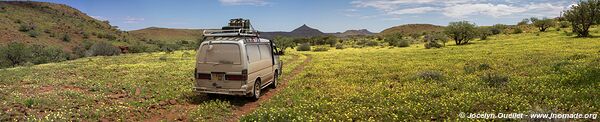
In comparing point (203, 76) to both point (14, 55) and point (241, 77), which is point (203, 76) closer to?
point (241, 77)

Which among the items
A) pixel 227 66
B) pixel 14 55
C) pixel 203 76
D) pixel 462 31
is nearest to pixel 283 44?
pixel 462 31

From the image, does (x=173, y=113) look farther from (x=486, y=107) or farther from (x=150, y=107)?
(x=486, y=107)

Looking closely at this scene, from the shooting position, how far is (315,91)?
647 inches

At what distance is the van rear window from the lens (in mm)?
14094

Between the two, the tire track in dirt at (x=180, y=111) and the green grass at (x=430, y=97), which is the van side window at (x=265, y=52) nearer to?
the green grass at (x=430, y=97)

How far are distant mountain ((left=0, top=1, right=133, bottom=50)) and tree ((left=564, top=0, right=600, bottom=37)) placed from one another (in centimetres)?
7360

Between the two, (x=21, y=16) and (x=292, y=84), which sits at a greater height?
(x=21, y=16)

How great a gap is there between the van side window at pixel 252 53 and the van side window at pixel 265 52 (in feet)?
1.72

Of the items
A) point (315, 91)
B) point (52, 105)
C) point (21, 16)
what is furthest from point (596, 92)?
point (21, 16)

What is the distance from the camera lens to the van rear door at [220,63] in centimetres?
1411

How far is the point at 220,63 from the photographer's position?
1426cm

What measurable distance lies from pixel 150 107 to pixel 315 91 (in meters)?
6.12

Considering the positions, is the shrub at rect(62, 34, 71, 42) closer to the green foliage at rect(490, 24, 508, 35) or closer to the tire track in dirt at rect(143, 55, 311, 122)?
the tire track in dirt at rect(143, 55, 311, 122)

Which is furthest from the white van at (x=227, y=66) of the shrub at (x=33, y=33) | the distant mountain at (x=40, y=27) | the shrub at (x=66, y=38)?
the shrub at (x=66, y=38)
